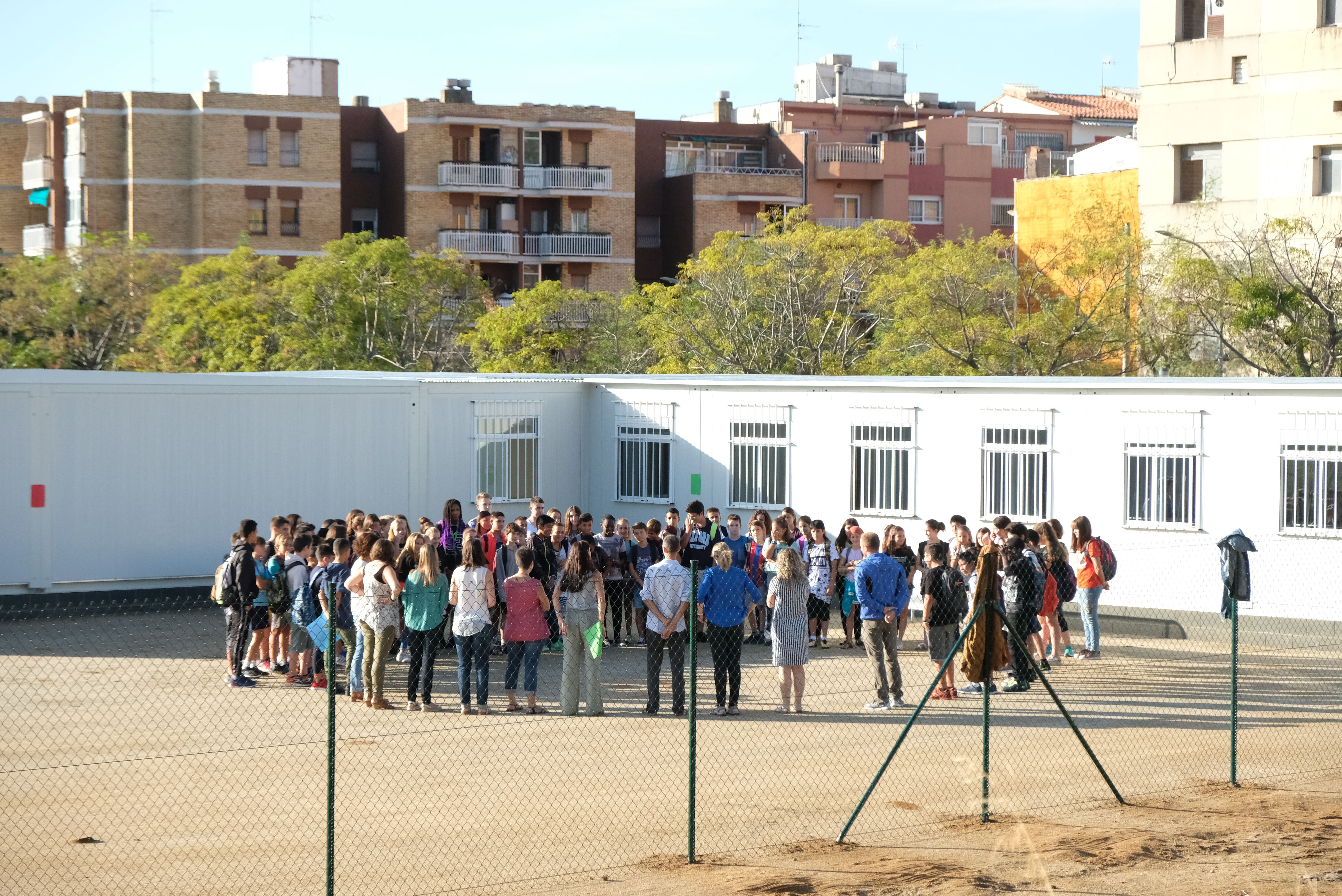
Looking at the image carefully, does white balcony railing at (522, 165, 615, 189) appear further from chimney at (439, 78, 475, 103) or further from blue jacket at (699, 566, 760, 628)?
blue jacket at (699, 566, 760, 628)

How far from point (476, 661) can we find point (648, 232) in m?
54.9

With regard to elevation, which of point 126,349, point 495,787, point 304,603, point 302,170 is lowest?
point 495,787

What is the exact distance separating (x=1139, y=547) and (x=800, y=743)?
7.66m

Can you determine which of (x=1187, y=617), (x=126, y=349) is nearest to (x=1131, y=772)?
(x=1187, y=617)

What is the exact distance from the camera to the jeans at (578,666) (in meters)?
13.8

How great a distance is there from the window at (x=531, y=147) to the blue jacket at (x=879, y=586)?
51601 mm

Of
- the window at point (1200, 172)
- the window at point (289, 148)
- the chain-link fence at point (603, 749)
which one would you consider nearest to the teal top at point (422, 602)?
the chain-link fence at point (603, 749)

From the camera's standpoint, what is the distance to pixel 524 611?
1388 centimetres

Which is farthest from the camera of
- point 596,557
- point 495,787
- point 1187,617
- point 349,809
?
point 1187,617

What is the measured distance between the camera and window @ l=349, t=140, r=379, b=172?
6300 cm

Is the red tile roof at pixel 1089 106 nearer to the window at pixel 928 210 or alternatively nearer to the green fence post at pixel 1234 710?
the window at pixel 928 210

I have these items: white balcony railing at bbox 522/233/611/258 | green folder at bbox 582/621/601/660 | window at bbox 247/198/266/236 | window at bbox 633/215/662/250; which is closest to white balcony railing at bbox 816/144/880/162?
window at bbox 633/215/662/250

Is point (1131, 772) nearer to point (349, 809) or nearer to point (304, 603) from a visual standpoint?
point (349, 809)

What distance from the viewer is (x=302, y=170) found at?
59.8 meters
